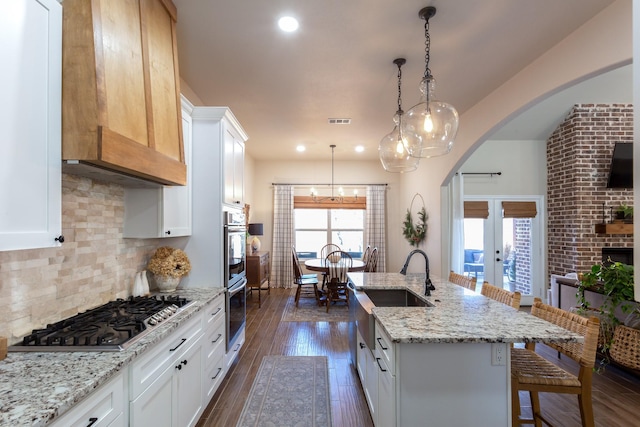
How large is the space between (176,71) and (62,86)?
3.09ft

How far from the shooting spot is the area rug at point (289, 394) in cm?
219

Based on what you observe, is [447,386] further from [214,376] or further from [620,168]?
[620,168]

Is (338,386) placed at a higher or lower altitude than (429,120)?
lower

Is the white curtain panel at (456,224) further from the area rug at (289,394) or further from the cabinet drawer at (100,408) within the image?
the cabinet drawer at (100,408)

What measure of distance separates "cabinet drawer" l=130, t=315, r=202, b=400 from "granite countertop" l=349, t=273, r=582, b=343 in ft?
3.86

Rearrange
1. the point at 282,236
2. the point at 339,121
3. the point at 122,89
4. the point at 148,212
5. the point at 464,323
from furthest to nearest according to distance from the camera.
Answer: the point at 282,236, the point at 339,121, the point at 148,212, the point at 464,323, the point at 122,89

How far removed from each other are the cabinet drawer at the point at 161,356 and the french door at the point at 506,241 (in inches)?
194

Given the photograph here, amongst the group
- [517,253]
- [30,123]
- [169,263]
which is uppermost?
[30,123]

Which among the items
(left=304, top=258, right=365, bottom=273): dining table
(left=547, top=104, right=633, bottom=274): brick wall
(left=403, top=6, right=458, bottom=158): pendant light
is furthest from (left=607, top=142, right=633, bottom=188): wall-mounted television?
(left=403, top=6, right=458, bottom=158): pendant light

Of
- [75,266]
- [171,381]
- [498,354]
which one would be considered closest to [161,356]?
[171,381]

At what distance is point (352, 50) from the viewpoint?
2.46 metres

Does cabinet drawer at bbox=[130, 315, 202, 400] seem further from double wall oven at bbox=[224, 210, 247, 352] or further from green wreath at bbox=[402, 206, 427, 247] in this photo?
green wreath at bbox=[402, 206, 427, 247]

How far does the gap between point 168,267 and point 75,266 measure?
677 millimetres

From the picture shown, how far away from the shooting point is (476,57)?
2594 mm
